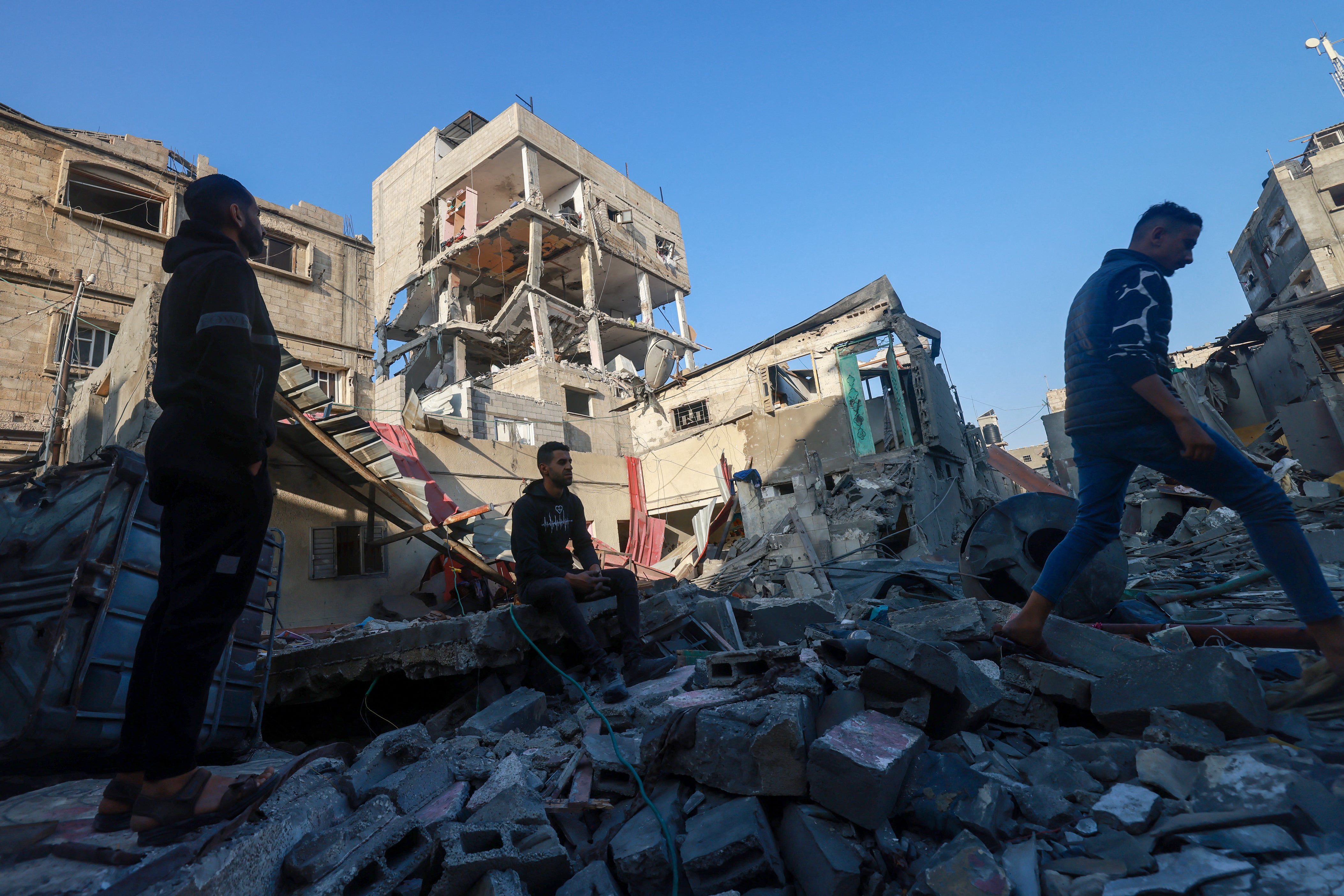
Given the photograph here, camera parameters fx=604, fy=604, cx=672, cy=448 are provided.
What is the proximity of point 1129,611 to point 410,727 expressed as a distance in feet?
14.0

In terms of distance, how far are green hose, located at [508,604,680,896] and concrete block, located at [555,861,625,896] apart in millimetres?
184

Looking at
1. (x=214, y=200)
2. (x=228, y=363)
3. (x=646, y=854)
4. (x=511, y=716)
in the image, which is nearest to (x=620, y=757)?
(x=646, y=854)

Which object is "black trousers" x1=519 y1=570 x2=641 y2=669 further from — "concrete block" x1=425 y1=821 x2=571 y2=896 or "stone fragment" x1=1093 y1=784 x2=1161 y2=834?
"stone fragment" x1=1093 y1=784 x2=1161 y2=834

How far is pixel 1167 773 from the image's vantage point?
1853 mm

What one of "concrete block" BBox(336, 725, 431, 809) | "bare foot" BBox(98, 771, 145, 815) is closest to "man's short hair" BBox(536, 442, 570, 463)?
"concrete block" BBox(336, 725, 431, 809)

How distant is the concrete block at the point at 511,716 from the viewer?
326 cm

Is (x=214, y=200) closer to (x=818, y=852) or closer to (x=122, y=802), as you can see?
(x=122, y=802)

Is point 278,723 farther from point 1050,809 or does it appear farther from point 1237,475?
point 1237,475

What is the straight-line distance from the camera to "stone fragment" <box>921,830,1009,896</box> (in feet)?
4.92

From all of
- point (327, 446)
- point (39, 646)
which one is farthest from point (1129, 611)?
point (327, 446)

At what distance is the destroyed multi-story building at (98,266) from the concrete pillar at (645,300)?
14086mm

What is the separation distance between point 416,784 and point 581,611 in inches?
Result: 64.6

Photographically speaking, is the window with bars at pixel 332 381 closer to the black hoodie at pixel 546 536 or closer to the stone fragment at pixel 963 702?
the black hoodie at pixel 546 536

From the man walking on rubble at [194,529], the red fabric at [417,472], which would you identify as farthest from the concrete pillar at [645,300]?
the man walking on rubble at [194,529]
